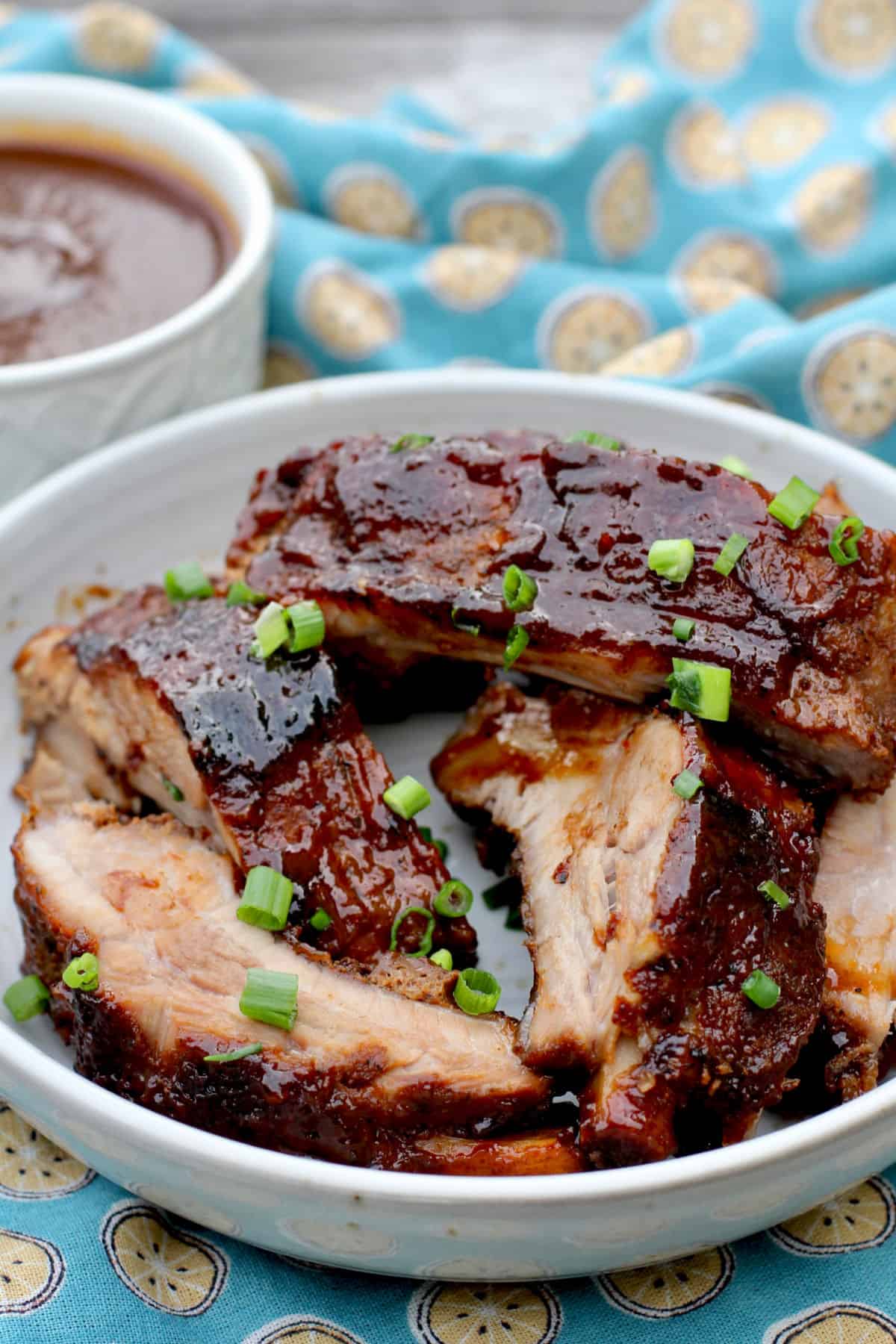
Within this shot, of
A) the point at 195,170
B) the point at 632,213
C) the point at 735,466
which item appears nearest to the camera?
the point at 735,466

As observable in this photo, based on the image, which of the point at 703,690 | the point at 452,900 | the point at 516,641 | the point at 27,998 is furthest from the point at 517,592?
the point at 27,998

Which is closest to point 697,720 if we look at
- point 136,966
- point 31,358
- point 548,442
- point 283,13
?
point 548,442

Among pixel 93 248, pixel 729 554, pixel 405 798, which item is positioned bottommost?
pixel 405 798

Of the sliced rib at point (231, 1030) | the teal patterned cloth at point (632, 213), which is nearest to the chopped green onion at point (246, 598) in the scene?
the sliced rib at point (231, 1030)

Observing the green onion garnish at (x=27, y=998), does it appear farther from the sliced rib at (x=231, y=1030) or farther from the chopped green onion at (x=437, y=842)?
the chopped green onion at (x=437, y=842)

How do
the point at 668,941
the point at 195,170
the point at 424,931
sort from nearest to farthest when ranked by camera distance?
the point at 668,941 → the point at 424,931 → the point at 195,170

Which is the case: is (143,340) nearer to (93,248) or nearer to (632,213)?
(93,248)

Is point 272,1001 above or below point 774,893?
below
